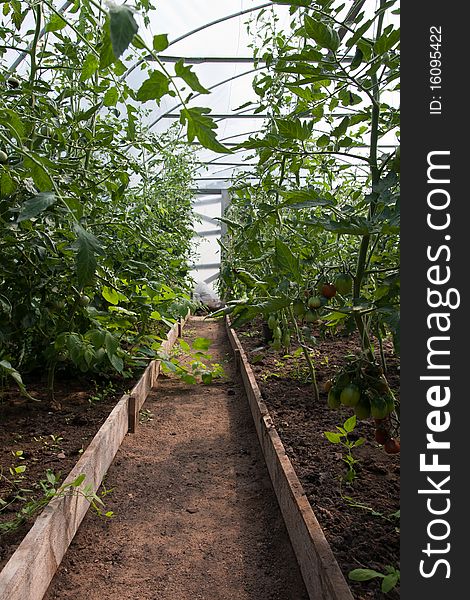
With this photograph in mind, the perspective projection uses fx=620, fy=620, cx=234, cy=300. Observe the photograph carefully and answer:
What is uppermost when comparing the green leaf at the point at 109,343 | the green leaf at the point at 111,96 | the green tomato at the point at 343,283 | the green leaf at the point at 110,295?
the green leaf at the point at 111,96

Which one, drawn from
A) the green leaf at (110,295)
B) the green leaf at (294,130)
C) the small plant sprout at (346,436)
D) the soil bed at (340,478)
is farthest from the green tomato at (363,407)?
the green leaf at (110,295)

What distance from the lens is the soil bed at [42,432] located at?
2.05 metres

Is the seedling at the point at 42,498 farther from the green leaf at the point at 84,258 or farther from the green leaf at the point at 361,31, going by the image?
the green leaf at the point at 361,31

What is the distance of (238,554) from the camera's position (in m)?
2.13

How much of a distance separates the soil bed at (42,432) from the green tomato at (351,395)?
1006 millimetres

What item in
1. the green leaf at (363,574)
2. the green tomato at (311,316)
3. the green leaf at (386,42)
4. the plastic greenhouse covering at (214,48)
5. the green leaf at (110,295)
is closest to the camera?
the green leaf at (386,42)

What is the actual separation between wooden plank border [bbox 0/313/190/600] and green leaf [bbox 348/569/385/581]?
0.81m

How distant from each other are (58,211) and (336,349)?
8.87ft

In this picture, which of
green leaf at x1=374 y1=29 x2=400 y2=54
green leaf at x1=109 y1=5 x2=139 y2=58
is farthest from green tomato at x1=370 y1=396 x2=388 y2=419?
green leaf at x1=109 y1=5 x2=139 y2=58

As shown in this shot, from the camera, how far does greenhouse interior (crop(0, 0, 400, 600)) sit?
1414 millimetres

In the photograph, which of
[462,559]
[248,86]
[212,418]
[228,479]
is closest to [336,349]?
[212,418]

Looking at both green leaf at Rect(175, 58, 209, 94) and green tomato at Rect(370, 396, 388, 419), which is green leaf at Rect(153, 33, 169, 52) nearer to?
green leaf at Rect(175, 58, 209, 94)

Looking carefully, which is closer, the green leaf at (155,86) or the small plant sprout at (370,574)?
the green leaf at (155,86)

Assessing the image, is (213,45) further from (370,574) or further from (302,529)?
(370,574)
